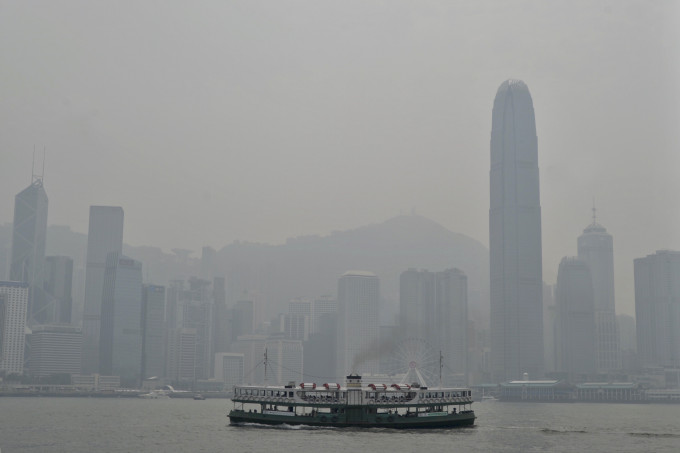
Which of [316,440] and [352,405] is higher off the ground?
[352,405]

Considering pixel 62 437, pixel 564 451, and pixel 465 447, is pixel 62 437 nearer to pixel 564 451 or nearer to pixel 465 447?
pixel 465 447

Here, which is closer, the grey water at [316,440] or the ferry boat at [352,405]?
the grey water at [316,440]

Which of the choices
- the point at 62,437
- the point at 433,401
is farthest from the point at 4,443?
the point at 433,401

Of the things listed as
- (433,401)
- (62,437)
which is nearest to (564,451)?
(433,401)

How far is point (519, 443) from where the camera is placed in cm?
11369

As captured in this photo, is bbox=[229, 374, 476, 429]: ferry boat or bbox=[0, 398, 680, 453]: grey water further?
bbox=[229, 374, 476, 429]: ferry boat

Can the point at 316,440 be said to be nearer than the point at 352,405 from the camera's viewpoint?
Yes

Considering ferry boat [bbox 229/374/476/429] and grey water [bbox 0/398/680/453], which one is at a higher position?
ferry boat [bbox 229/374/476/429]

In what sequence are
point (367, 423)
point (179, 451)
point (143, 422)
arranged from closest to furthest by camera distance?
point (179, 451), point (367, 423), point (143, 422)

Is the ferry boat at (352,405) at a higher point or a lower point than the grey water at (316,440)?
higher

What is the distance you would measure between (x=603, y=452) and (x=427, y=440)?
21.1m

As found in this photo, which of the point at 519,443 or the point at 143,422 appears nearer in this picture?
the point at 519,443

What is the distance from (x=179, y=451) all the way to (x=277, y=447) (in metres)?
11.2

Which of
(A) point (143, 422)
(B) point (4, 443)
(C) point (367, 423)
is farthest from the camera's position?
(A) point (143, 422)
